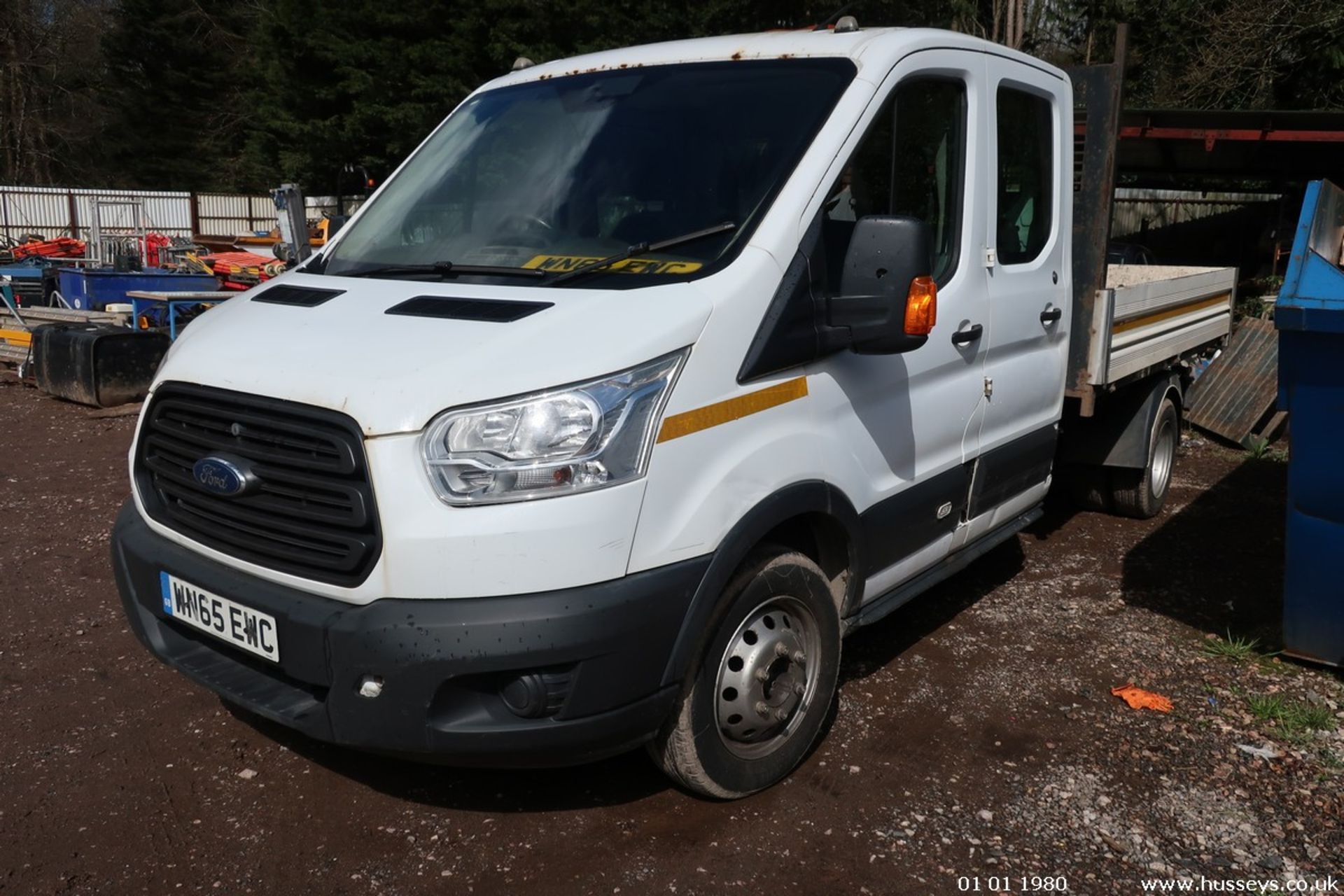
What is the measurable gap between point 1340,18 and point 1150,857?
18.3 meters

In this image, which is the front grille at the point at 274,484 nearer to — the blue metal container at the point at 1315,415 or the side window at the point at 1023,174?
the side window at the point at 1023,174

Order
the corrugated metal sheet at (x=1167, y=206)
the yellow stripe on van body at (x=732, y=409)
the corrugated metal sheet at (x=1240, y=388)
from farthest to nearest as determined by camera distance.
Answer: the corrugated metal sheet at (x=1167, y=206) < the corrugated metal sheet at (x=1240, y=388) < the yellow stripe on van body at (x=732, y=409)

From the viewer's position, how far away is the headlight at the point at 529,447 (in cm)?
256

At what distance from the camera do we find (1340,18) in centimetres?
1688

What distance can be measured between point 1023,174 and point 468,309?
8.45 ft

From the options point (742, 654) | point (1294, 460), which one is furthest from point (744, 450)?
point (1294, 460)

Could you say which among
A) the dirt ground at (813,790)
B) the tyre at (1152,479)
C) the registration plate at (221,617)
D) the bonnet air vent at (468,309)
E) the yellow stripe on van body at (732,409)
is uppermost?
the bonnet air vent at (468,309)

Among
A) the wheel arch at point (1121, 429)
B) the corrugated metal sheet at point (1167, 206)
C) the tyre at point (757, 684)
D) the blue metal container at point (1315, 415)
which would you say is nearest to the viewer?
the tyre at point (757, 684)

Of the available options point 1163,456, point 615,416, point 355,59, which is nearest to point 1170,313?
point 1163,456

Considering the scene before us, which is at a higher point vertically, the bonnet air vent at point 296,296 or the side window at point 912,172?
the side window at point 912,172

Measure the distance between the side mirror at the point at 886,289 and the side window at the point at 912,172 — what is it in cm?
13

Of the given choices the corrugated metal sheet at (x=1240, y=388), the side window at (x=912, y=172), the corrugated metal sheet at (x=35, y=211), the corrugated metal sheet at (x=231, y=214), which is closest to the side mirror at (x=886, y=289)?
the side window at (x=912, y=172)

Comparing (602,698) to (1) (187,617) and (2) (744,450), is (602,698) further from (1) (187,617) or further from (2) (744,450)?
(1) (187,617)

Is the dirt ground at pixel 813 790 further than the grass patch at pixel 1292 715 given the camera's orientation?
A: No
